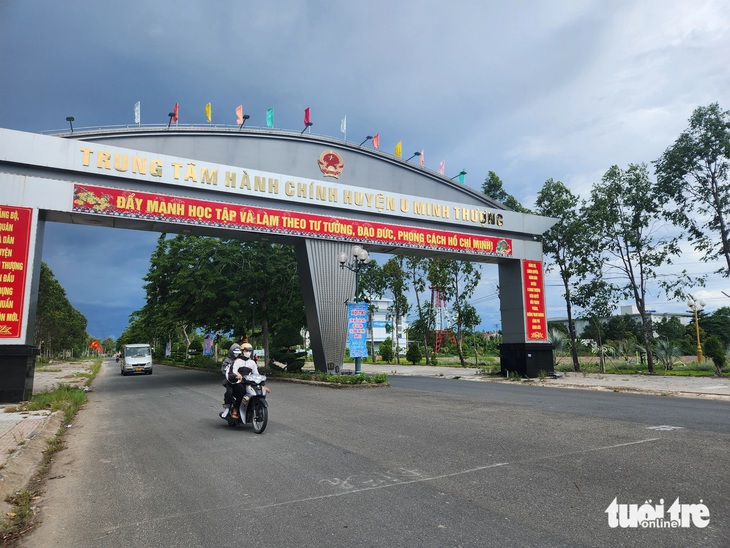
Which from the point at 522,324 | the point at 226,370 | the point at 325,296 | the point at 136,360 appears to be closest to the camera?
the point at 226,370

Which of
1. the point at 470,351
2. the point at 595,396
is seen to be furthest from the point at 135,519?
the point at 470,351

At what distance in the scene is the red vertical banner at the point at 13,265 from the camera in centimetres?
1386

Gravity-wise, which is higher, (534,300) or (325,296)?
(534,300)

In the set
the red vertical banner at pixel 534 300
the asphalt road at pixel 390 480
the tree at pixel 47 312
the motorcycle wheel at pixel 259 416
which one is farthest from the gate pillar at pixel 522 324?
the tree at pixel 47 312

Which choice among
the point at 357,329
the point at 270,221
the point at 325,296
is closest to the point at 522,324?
the point at 357,329

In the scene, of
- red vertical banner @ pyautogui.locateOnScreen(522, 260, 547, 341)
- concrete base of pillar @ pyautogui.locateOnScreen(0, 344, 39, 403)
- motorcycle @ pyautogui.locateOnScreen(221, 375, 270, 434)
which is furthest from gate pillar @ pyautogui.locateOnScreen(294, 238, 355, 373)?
motorcycle @ pyautogui.locateOnScreen(221, 375, 270, 434)

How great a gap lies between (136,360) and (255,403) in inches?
1172

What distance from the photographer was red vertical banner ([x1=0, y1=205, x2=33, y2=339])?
1386 centimetres

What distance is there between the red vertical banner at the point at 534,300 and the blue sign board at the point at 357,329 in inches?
354

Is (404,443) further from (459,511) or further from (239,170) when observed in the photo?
(239,170)

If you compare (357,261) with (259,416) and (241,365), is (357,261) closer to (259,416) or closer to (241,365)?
(241,365)

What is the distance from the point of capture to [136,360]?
3450 centimetres

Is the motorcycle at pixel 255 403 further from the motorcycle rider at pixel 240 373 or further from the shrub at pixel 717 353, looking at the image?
the shrub at pixel 717 353

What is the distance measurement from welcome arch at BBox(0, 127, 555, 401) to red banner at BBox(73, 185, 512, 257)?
0.15 ft
